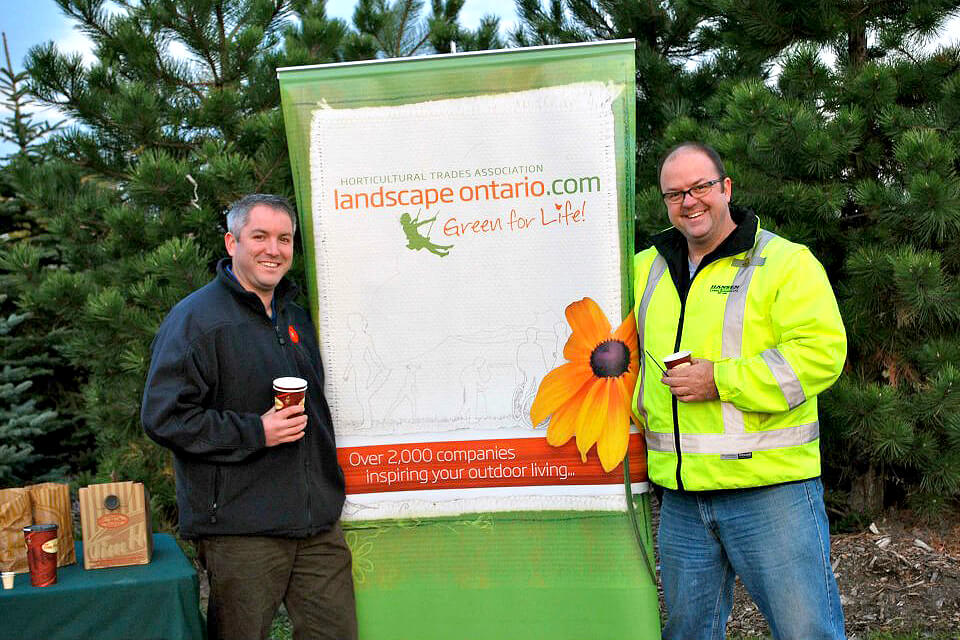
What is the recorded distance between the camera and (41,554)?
102 inches

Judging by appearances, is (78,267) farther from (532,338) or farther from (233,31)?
(532,338)

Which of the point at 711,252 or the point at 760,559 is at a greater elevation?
the point at 711,252

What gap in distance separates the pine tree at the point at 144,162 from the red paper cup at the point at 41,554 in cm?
159

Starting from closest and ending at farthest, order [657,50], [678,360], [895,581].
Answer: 1. [678,360]
2. [895,581]
3. [657,50]

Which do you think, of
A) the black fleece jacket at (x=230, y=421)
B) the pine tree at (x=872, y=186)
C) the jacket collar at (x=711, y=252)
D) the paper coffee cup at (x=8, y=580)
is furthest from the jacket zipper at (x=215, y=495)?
the pine tree at (x=872, y=186)

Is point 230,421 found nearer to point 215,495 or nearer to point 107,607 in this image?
point 215,495

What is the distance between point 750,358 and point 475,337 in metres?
0.94

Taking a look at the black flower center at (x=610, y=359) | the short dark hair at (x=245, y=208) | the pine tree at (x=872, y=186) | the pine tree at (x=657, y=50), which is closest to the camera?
the short dark hair at (x=245, y=208)

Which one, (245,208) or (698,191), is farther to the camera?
(245,208)

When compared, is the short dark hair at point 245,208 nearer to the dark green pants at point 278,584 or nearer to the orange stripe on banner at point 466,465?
the orange stripe on banner at point 466,465

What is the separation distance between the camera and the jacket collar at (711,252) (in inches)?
104

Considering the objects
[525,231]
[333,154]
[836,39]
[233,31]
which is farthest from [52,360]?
[836,39]

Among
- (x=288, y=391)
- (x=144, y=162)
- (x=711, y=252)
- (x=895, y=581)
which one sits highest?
(x=144, y=162)

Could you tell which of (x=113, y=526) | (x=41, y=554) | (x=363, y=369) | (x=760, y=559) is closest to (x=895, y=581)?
(x=760, y=559)
